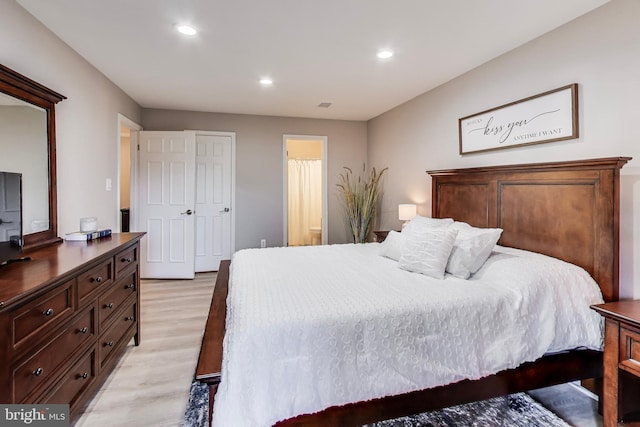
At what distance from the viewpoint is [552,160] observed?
2.34 m

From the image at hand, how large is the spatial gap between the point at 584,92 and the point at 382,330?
2084 mm

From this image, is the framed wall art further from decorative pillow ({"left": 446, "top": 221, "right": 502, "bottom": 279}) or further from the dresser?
the dresser

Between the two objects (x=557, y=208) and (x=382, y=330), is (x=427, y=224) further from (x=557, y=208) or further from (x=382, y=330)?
(x=382, y=330)

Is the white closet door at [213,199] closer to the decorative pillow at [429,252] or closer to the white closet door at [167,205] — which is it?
the white closet door at [167,205]

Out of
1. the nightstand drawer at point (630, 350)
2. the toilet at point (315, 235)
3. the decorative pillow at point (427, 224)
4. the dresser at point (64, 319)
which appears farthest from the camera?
the toilet at point (315, 235)

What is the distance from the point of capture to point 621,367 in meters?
1.55

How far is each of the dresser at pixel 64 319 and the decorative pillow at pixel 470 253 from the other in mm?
2166

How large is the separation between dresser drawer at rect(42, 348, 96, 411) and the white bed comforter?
2.72 ft

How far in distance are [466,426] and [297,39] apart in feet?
9.13

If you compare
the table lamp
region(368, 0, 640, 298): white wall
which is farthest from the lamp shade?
region(368, 0, 640, 298): white wall

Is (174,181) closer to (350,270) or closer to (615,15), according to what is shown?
(350,270)

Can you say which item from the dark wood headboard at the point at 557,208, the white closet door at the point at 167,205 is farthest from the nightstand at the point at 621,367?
the white closet door at the point at 167,205

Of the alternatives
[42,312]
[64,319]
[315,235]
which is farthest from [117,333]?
[315,235]

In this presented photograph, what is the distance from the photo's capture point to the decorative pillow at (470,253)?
210cm
